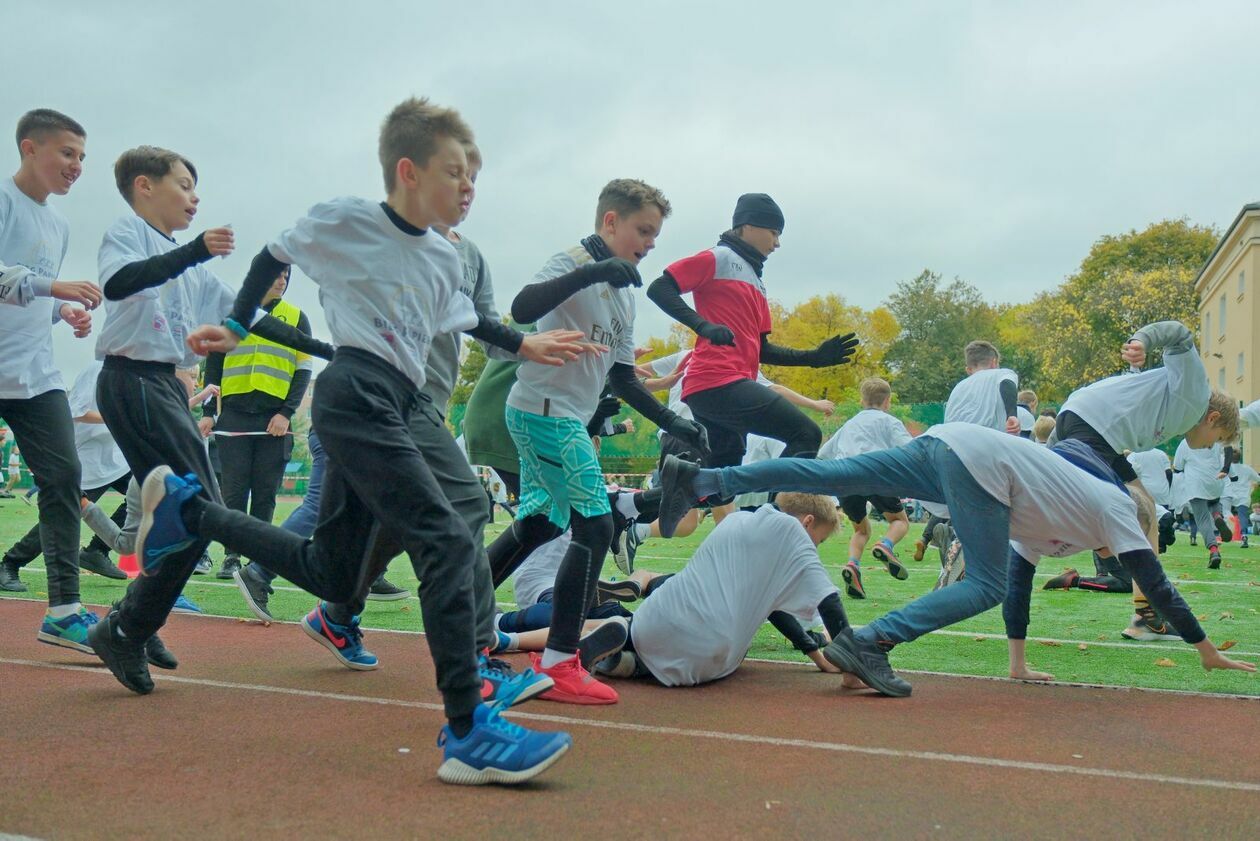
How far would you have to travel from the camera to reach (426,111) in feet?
11.5

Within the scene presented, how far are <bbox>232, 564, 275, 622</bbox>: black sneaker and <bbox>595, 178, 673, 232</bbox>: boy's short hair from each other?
3.08 m

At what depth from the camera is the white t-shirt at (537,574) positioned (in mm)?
5906

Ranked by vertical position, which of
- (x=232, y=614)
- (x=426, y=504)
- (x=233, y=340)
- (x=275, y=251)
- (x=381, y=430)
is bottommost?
(x=232, y=614)

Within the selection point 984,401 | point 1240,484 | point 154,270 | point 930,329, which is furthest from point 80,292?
point 930,329

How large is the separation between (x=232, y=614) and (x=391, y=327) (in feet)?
13.4

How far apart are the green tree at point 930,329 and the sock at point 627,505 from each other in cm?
6934

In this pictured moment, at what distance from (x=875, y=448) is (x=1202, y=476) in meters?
5.90

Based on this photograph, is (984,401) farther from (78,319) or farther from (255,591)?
(78,319)

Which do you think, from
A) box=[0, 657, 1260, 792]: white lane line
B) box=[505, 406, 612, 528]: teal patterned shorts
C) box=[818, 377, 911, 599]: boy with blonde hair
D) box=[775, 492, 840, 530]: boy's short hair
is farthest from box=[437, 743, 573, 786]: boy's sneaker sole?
box=[818, 377, 911, 599]: boy with blonde hair

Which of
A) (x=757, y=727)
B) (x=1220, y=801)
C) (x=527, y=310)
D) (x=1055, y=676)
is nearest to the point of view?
(x=1220, y=801)

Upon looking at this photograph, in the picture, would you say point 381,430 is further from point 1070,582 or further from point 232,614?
point 1070,582

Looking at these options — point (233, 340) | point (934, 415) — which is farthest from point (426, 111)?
point (934, 415)

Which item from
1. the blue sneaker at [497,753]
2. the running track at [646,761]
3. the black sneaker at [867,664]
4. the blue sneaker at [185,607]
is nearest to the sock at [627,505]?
the running track at [646,761]

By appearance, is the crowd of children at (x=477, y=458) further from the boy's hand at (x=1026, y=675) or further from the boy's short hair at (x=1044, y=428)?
the boy's short hair at (x=1044, y=428)
